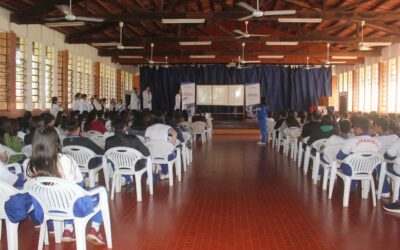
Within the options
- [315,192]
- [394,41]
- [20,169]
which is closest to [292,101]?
[394,41]

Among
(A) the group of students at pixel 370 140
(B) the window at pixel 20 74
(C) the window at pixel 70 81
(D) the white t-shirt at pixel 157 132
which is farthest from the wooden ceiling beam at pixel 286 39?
(D) the white t-shirt at pixel 157 132

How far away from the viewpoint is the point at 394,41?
13.2 metres

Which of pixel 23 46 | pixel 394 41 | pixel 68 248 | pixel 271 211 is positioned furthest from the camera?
pixel 394 41

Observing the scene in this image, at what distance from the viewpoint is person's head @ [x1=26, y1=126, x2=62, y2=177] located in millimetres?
3314

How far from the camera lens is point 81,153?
17.8 ft

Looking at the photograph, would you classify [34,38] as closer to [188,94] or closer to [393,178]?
[393,178]

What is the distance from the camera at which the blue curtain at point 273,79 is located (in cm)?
2127

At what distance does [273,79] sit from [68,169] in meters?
18.6

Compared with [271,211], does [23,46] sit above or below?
above

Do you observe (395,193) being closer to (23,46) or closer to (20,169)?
(20,169)

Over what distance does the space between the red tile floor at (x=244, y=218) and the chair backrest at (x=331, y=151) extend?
1.67 feet

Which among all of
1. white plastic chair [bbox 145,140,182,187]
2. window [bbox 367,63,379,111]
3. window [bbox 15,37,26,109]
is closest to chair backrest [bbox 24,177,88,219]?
white plastic chair [bbox 145,140,182,187]

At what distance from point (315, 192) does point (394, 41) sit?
872 cm

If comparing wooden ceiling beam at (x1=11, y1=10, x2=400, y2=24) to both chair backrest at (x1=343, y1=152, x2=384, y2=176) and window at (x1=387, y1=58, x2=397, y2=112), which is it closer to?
window at (x1=387, y1=58, x2=397, y2=112)
